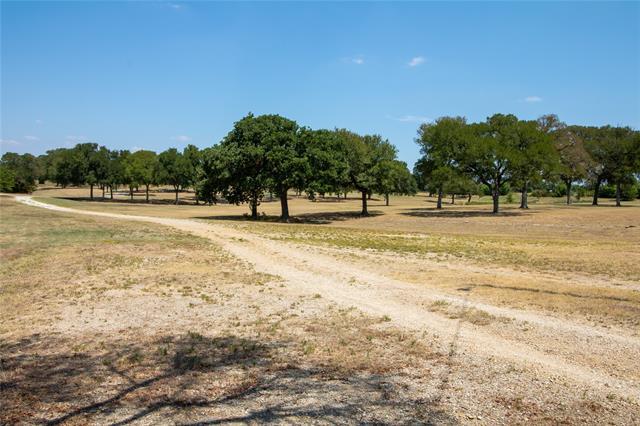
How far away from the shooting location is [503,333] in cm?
954

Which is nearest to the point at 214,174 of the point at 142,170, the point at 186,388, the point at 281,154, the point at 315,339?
the point at 281,154

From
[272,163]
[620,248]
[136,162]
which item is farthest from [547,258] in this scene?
[136,162]

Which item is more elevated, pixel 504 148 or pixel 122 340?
pixel 504 148

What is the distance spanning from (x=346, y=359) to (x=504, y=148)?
54438 millimetres

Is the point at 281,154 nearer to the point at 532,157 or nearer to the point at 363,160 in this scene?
the point at 363,160

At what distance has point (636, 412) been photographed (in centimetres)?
610

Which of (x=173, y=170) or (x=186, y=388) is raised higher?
(x=173, y=170)

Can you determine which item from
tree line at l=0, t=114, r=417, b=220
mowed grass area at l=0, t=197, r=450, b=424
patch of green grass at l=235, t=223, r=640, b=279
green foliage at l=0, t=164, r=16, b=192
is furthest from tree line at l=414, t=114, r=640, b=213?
green foliage at l=0, t=164, r=16, b=192

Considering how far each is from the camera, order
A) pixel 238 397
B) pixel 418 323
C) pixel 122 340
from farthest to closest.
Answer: pixel 418 323 < pixel 122 340 < pixel 238 397

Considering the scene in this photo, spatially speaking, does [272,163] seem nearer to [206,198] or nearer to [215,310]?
[206,198]

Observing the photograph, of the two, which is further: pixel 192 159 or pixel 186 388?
pixel 192 159

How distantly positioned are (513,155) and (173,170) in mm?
62492

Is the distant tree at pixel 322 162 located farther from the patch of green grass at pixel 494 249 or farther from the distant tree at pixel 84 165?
the distant tree at pixel 84 165

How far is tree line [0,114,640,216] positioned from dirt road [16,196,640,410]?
28.0 m
